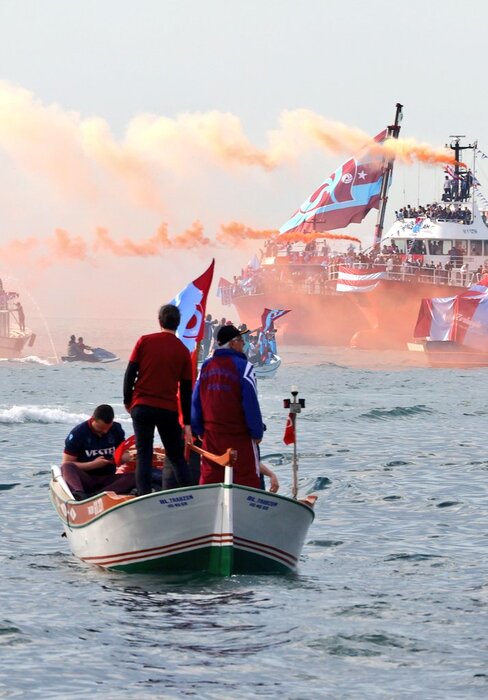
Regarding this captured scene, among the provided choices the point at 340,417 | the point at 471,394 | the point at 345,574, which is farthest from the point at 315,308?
the point at 345,574

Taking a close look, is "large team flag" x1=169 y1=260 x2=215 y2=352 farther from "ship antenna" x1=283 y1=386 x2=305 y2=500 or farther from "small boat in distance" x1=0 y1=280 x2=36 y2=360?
"small boat in distance" x1=0 y1=280 x2=36 y2=360

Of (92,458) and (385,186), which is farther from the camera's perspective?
(385,186)

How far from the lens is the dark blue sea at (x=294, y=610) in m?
9.61

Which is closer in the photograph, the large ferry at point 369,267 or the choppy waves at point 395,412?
the choppy waves at point 395,412

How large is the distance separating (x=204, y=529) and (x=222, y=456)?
2.39 ft

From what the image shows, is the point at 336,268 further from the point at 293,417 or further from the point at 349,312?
the point at 293,417

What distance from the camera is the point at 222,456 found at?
40.9 feet

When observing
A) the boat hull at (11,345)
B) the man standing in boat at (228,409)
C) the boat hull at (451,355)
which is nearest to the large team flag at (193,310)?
the man standing in boat at (228,409)

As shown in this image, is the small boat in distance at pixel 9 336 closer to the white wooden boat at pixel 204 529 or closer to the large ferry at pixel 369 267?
the large ferry at pixel 369 267

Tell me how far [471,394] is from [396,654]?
140ft

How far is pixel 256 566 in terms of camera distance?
1277 cm

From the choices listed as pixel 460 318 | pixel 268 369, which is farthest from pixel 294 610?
pixel 460 318

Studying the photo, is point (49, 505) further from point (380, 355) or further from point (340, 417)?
point (380, 355)

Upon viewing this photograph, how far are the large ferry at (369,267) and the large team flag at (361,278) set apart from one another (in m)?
0.07
